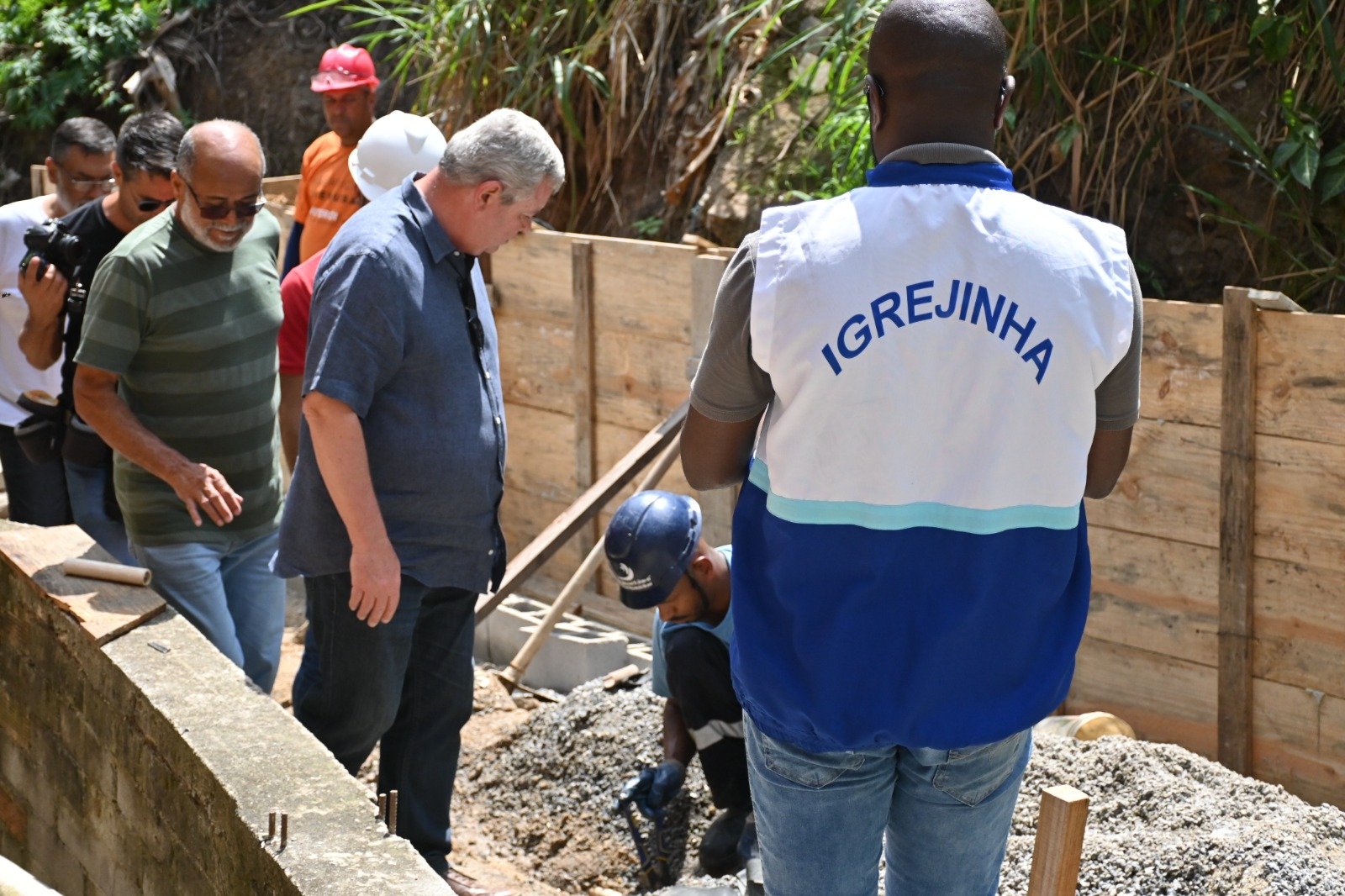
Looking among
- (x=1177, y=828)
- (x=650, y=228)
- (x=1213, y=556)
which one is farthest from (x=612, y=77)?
(x=1177, y=828)

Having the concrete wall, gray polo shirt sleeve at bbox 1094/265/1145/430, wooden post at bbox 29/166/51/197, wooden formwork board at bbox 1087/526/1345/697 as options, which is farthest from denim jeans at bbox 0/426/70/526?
wooden post at bbox 29/166/51/197

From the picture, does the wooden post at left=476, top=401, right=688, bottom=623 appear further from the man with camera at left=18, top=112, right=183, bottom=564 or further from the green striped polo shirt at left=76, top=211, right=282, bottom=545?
the man with camera at left=18, top=112, right=183, bottom=564

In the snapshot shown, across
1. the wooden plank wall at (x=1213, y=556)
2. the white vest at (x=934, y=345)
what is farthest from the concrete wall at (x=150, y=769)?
the wooden plank wall at (x=1213, y=556)

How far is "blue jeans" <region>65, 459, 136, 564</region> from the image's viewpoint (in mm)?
4215

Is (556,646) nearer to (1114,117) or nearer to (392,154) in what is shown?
(392,154)

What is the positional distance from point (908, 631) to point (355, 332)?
4.91ft

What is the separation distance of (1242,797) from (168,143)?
3318 millimetres

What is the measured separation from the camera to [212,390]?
379cm

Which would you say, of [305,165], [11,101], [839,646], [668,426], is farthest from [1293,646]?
[11,101]

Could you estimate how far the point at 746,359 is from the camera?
1995 millimetres

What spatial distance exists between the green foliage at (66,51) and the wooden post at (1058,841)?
1119 cm

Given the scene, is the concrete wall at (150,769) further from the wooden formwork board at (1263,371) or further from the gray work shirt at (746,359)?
the wooden formwork board at (1263,371)

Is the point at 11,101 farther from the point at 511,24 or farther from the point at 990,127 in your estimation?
the point at 990,127

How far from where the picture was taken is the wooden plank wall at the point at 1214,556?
4117mm
